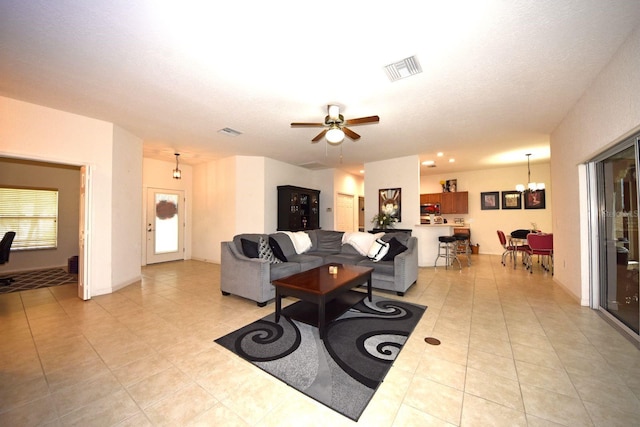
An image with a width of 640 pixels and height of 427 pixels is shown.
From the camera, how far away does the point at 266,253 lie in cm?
390

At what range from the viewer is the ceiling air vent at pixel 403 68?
96.3 inches

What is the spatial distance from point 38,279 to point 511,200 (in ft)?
39.7

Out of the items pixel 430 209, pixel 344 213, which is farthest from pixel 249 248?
pixel 430 209

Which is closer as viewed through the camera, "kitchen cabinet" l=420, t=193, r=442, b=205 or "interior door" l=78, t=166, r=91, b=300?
"interior door" l=78, t=166, r=91, b=300

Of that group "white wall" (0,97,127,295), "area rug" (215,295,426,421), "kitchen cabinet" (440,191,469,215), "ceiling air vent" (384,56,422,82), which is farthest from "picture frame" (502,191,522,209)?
"white wall" (0,97,127,295)

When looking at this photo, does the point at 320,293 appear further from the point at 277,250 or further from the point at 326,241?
the point at 326,241

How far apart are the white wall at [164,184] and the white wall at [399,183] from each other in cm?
523

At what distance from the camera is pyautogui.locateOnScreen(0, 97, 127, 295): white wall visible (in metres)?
3.29

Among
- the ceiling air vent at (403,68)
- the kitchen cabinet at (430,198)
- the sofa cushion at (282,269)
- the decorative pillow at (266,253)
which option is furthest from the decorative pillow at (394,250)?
the kitchen cabinet at (430,198)

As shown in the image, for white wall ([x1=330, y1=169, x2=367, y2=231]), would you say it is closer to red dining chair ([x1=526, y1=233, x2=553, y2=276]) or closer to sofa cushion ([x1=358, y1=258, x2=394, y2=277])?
sofa cushion ([x1=358, y1=258, x2=394, y2=277])

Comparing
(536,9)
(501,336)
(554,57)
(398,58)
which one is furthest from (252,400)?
(554,57)

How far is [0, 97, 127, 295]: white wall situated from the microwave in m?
8.62

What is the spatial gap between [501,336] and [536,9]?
2.89m

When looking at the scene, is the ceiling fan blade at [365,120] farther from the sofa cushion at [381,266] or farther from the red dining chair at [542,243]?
the red dining chair at [542,243]
